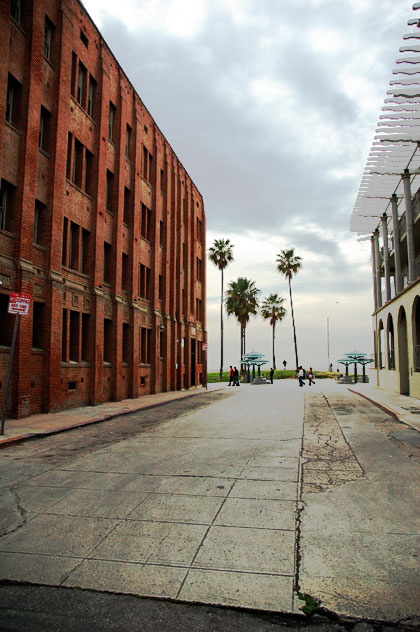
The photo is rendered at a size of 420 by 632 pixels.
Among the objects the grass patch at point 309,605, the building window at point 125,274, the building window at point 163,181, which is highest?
the building window at point 163,181

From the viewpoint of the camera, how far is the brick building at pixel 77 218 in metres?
14.7

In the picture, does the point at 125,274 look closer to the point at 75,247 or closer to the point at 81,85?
the point at 75,247

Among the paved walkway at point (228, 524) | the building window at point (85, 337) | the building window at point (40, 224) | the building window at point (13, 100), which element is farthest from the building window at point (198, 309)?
the paved walkway at point (228, 524)

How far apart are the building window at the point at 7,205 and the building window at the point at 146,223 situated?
12.5 metres

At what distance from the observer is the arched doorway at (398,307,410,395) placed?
84.0 feet

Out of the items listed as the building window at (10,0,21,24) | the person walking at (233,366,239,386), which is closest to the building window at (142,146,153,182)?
the building window at (10,0,21,24)

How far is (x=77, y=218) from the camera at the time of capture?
18781mm

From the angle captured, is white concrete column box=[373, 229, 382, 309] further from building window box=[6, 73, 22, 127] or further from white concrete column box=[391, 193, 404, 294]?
building window box=[6, 73, 22, 127]

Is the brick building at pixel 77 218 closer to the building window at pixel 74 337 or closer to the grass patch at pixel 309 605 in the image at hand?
the building window at pixel 74 337

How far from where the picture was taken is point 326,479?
709 cm

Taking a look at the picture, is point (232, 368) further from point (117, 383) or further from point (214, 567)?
point (214, 567)

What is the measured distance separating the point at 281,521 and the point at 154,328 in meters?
22.9

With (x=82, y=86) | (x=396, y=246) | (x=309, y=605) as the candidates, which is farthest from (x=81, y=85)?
(x=309, y=605)

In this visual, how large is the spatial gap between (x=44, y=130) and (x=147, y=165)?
1152 cm
